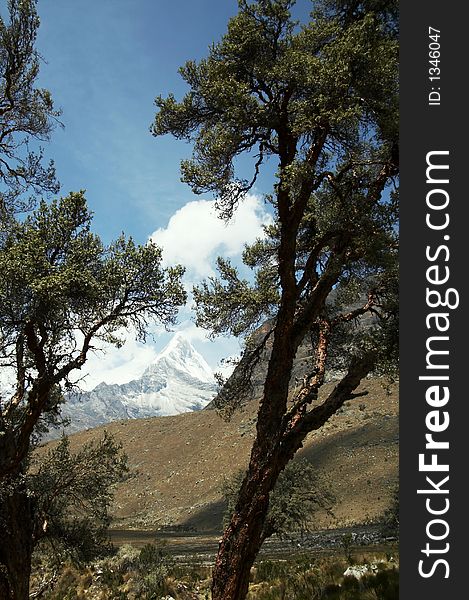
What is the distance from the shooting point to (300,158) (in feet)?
33.8

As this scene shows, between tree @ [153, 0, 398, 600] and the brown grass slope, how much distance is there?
2521 inches

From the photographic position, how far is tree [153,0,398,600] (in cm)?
912

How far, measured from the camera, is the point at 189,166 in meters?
10.5

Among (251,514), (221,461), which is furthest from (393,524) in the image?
(221,461)

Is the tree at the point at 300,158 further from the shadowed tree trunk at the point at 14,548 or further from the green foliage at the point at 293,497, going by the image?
the green foliage at the point at 293,497

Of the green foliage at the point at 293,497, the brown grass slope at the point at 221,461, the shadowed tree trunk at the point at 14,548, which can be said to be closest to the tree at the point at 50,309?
the shadowed tree trunk at the point at 14,548

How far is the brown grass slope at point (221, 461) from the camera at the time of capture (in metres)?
89.6

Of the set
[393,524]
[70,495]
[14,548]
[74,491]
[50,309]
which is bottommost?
[393,524]

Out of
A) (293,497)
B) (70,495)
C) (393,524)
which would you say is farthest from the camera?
(393,524)

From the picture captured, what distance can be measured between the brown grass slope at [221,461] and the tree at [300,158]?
6403 cm

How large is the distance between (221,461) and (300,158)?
13819 cm

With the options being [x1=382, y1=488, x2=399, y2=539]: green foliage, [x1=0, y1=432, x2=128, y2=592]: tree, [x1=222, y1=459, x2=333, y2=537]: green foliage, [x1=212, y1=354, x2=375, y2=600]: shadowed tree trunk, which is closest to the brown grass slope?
[x1=382, y1=488, x2=399, y2=539]: green foliage

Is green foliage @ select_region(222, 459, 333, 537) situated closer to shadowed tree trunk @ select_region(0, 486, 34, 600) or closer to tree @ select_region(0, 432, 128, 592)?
tree @ select_region(0, 432, 128, 592)

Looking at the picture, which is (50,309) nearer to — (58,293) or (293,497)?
(58,293)
